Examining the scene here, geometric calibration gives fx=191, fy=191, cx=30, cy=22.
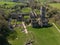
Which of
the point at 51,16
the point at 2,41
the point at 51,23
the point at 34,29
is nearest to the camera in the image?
the point at 2,41

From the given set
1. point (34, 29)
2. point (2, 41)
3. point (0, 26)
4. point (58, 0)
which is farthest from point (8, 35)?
point (58, 0)

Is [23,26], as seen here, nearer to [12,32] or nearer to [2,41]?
[12,32]

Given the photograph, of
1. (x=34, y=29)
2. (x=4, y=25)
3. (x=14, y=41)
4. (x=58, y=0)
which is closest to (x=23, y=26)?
(x=34, y=29)

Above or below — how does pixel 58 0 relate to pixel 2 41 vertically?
below

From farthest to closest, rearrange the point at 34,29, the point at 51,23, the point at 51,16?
the point at 51,16 → the point at 51,23 → the point at 34,29

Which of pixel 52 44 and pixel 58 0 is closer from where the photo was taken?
pixel 52 44

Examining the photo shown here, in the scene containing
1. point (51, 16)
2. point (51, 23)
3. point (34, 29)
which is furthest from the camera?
point (51, 16)

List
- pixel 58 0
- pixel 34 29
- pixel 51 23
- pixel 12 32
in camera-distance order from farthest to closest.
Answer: pixel 58 0 < pixel 51 23 < pixel 34 29 < pixel 12 32

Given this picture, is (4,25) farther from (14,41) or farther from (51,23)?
(51,23)

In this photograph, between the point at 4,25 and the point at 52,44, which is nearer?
the point at 52,44
